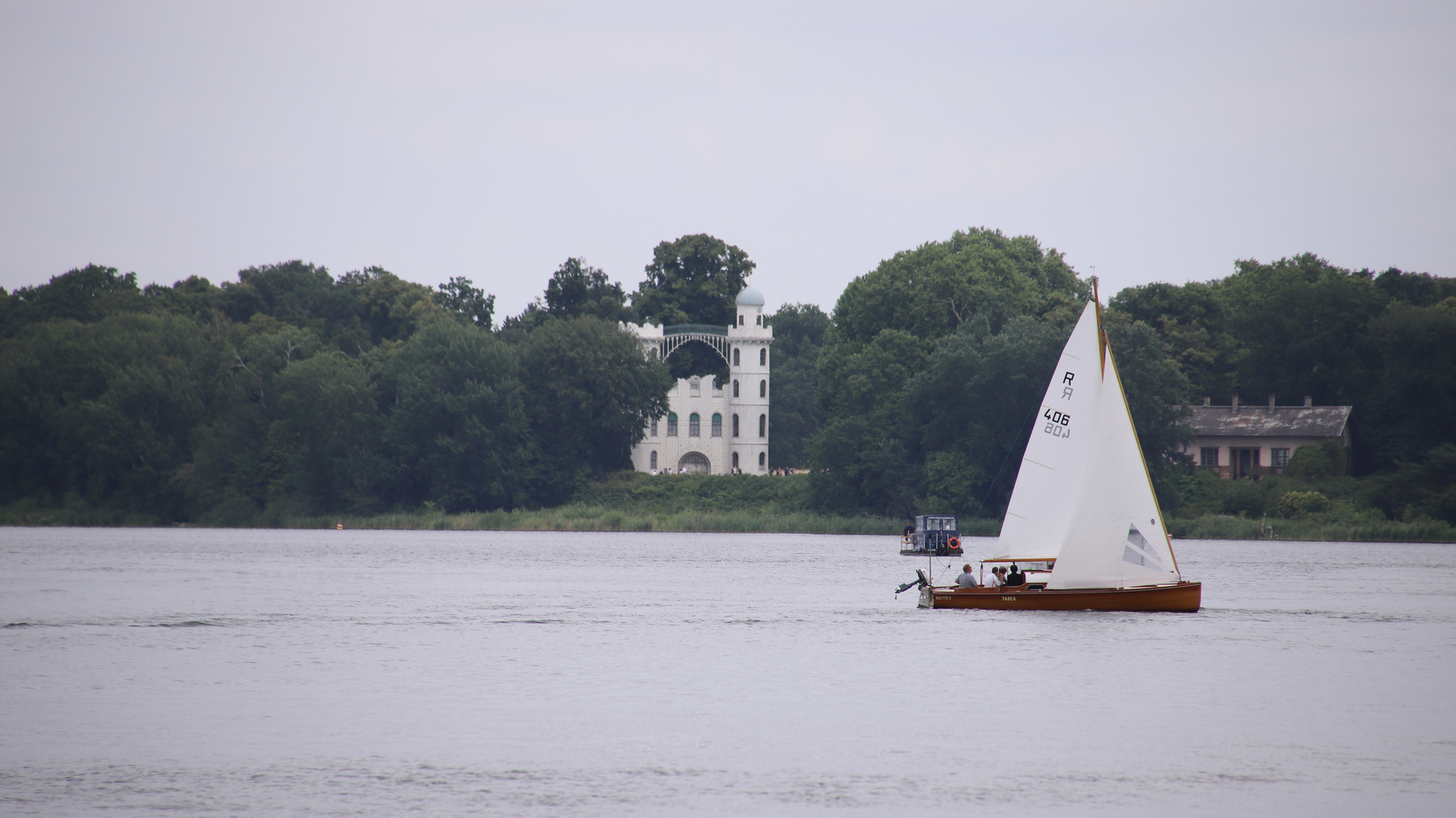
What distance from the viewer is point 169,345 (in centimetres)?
11250

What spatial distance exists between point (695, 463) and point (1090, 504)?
333 ft

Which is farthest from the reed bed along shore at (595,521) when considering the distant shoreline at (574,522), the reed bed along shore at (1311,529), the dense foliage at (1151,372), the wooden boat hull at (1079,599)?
the wooden boat hull at (1079,599)

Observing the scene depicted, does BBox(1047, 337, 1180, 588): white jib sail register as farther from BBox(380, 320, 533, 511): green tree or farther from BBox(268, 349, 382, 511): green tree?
BBox(268, 349, 382, 511): green tree

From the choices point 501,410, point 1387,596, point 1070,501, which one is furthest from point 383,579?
point 501,410

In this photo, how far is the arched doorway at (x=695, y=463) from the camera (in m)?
140

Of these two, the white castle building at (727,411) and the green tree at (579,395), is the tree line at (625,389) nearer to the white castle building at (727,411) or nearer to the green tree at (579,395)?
the green tree at (579,395)

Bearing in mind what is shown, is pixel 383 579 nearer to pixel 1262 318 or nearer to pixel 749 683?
pixel 749 683

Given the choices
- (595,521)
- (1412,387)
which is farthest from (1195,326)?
(595,521)

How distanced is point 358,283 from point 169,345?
3389 centimetres

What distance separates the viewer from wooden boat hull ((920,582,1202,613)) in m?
40.5

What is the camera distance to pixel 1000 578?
43.6 metres

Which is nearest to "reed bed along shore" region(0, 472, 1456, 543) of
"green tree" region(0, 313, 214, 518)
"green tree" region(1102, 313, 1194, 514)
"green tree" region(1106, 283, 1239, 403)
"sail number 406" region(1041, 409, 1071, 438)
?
"green tree" region(0, 313, 214, 518)

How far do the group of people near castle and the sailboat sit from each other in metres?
1.59

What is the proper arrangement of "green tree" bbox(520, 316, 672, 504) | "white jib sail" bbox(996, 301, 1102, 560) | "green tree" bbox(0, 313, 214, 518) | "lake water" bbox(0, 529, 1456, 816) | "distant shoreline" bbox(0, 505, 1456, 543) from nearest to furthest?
"lake water" bbox(0, 529, 1456, 816)
"white jib sail" bbox(996, 301, 1102, 560)
"distant shoreline" bbox(0, 505, 1456, 543)
"green tree" bbox(0, 313, 214, 518)
"green tree" bbox(520, 316, 672, 504)
